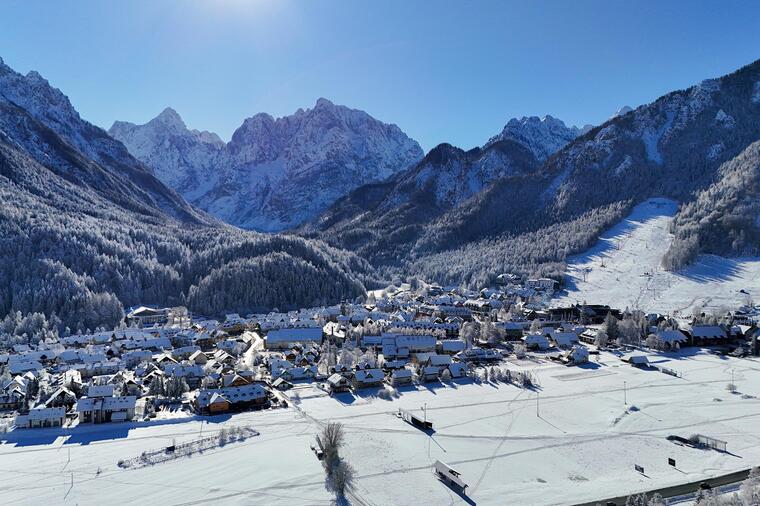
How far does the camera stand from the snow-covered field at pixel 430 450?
34219mm

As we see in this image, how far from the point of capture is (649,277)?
12419 centimetres

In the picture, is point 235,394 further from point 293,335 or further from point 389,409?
point 293,335

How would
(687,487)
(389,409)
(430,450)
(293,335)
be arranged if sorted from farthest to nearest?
(293,335) → (389,409) → (430,450) → (687,487)

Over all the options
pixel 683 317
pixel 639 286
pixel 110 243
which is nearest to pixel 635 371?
pixel 683 317

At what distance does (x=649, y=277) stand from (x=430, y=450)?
335ft

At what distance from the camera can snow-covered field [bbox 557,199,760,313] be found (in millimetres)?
108125

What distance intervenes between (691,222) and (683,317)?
5896 cm

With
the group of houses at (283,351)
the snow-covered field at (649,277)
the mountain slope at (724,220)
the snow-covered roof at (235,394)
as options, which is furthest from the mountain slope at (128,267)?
the mountain slope at (724,220)

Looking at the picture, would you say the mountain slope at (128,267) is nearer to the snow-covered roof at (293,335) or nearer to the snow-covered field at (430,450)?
the snow-covered roof at (293,335)

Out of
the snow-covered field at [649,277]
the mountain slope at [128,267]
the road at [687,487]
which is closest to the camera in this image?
the road at [687,487]

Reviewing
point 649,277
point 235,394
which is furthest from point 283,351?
point 649,277

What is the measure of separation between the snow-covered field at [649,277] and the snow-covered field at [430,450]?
5604cm

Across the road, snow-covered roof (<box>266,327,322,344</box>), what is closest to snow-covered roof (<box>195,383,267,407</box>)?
snow-covered roof (<box>266,327,322,344</box>)

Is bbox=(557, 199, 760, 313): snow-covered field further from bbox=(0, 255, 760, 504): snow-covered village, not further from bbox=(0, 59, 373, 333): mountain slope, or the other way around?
bbox=(0, 59, 373, 333): mountain slope
